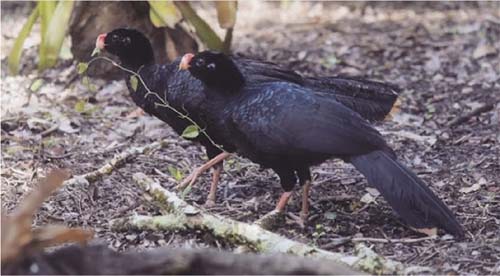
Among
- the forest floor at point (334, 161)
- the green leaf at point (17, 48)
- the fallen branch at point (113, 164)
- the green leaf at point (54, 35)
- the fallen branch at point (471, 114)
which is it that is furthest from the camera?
the green leaf at point (17, 48)

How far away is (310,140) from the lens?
4211 mm

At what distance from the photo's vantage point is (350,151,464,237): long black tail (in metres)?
4.15

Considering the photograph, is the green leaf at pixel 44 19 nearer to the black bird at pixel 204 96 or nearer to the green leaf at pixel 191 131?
the black bird at pixel 204 96

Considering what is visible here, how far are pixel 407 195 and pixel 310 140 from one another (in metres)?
0.52

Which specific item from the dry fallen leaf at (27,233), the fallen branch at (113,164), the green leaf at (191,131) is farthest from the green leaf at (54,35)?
the dry fallen leaf at (27,233)

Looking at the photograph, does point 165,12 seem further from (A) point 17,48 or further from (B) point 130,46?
(B) point 130,46

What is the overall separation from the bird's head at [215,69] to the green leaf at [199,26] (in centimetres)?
270

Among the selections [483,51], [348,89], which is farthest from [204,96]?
[483,51]

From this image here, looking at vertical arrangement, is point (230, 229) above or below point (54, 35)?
below

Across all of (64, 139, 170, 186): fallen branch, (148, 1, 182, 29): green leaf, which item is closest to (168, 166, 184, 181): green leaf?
(64, 139, 170, 186): fallen branch

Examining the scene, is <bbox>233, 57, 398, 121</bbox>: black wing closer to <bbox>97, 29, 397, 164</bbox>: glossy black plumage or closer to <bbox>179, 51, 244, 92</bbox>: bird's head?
<bbox>97, 29, 397, 164</bbox>: glossy black plumage

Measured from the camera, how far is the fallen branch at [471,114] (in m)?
6.57

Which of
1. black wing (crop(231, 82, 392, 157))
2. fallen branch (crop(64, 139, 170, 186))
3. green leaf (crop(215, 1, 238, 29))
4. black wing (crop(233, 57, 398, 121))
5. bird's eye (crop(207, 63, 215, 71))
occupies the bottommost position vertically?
fallen branch (crop(64, 139, 170, 186))

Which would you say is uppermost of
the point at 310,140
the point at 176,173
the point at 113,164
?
the point at 310,140
